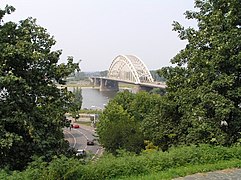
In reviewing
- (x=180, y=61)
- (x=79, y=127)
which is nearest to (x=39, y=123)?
(x=180, y=61)

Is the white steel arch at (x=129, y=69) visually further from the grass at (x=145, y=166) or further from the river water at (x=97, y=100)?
the grass at (x=145, y=166)

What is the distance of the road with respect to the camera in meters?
34.0

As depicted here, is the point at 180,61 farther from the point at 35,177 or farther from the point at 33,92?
the point at 35,177

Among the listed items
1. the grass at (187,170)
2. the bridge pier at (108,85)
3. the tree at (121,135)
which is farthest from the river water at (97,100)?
the grass at (187,170)

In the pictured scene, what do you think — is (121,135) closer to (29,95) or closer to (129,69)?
(29,95)

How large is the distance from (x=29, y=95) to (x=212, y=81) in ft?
15.7

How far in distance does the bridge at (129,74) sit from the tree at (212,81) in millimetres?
53313

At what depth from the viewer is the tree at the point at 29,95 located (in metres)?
6.88

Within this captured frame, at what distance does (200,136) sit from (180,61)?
2640 millimetres

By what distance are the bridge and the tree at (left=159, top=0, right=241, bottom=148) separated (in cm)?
5331

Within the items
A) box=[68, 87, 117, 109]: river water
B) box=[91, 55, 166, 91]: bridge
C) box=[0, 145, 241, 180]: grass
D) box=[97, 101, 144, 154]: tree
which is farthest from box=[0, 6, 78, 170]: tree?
box=[68, 87, 117, 109]: river water

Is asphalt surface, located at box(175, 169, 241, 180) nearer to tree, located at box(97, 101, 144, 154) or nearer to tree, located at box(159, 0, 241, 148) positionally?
tree, located at box(159, 0, 241, 148)

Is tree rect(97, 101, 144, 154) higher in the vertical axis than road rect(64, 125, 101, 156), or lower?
higher

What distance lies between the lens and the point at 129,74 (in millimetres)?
86625
